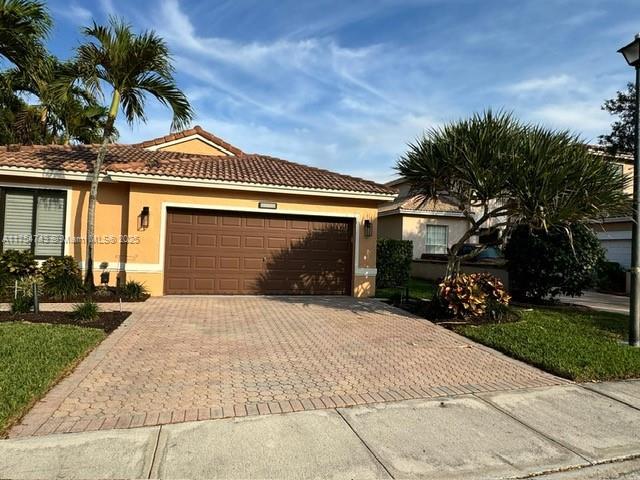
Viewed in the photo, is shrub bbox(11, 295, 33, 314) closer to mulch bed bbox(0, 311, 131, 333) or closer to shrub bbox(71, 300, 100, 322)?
mulch bed bbox(0, 311, 131, 333)

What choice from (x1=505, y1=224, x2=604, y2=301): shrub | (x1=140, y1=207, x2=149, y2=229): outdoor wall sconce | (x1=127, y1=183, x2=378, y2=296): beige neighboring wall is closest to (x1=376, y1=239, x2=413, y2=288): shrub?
(x1=127, y1=183, x2=378, y2=296): beige neighboring wall

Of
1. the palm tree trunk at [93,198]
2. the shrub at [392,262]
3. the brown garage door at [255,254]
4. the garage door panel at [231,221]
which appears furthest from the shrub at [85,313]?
the shrub at [392,262]

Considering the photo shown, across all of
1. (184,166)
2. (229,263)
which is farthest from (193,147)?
(229,263)

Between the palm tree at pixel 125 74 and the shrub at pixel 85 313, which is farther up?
the palm tree at pixel 125 74

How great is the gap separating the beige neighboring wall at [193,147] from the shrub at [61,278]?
7859 mm

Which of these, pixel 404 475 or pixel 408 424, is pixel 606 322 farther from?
pixel 404 475

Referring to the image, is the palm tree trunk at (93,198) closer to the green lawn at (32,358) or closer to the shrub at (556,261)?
the green lawn at (32,358)

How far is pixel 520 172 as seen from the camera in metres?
8.93

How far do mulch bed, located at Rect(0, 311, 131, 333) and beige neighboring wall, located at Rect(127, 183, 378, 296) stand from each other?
317cm

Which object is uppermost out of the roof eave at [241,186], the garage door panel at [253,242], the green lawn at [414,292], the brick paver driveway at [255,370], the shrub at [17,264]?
the roof eave at [241,186]

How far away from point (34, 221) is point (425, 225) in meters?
16.4

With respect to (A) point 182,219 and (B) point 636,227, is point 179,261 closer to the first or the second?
(A) point 182,219

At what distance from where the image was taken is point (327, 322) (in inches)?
361

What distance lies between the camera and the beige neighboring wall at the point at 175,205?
39.5 feet
